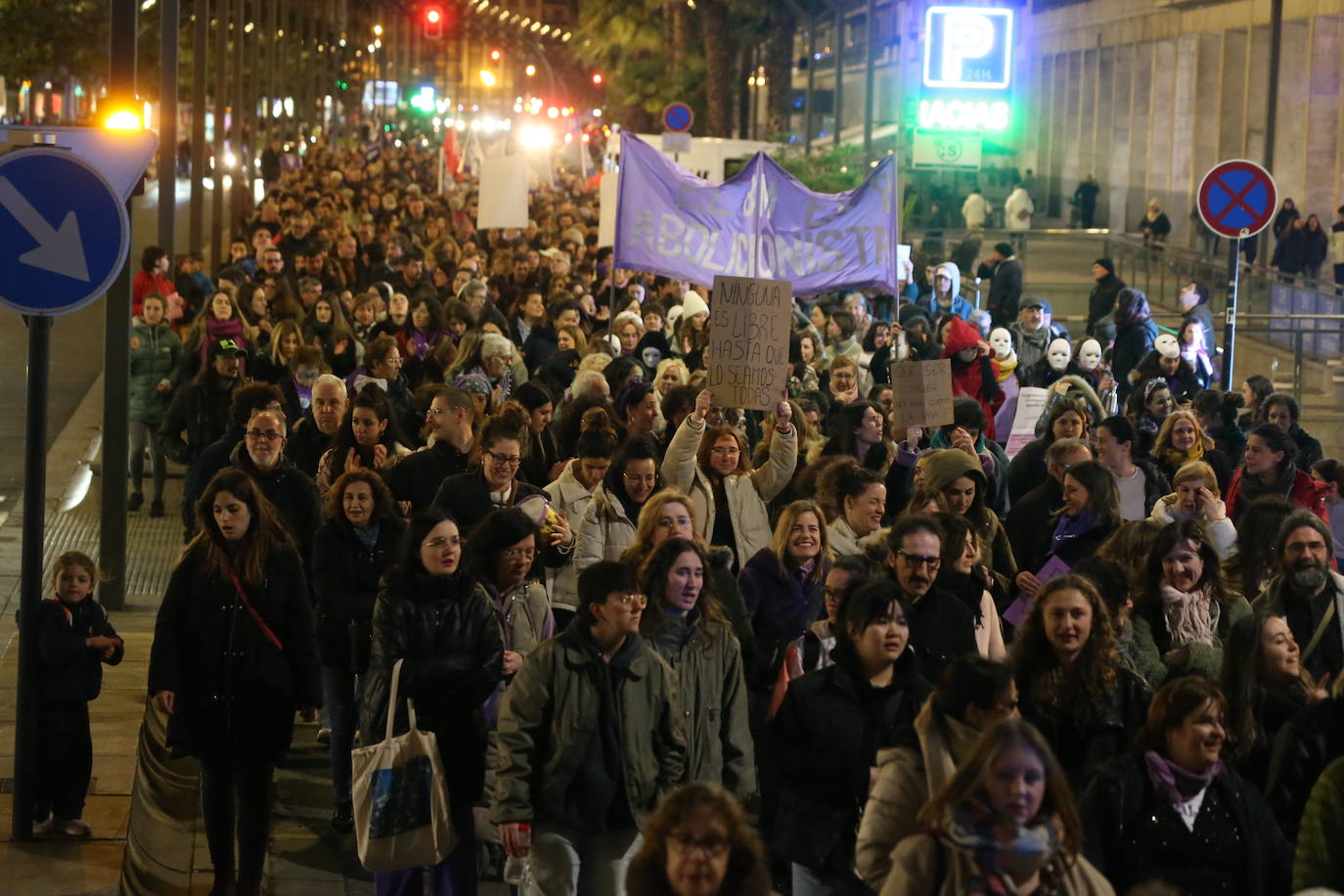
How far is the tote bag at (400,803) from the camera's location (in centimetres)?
646

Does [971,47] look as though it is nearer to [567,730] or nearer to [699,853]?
[567,730]

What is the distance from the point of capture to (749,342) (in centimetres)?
1141

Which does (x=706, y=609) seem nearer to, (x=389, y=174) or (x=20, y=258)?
(x=20, y=258)

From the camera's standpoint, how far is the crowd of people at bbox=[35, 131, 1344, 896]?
522 cm

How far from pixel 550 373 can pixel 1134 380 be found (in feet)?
13.1

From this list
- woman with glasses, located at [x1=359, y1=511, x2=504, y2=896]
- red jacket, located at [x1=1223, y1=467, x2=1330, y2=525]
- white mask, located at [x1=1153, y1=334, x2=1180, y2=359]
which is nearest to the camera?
woman with glasses, located at [x1=359, y1=511, x2=504, y2=896]

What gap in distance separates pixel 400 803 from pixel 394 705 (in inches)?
12.8

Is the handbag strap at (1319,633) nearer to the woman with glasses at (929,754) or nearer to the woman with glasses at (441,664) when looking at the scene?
the woman with glasses at (929,754)

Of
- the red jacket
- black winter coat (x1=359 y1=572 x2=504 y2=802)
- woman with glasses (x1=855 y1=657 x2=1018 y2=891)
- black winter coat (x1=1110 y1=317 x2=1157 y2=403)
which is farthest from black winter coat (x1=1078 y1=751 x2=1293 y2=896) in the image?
black winter coat (x1=1110 y1=317 x2=1157 y2=403)

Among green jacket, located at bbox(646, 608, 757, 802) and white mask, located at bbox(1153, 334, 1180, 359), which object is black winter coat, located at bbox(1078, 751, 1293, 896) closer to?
green jacket, located at bbox(646, 608, 757, 802)

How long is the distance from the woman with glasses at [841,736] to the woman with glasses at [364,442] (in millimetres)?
4244

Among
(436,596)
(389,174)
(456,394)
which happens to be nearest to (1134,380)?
(456,394)

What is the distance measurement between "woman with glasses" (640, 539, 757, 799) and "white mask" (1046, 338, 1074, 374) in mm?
8982

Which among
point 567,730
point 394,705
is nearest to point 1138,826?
point 567,730
